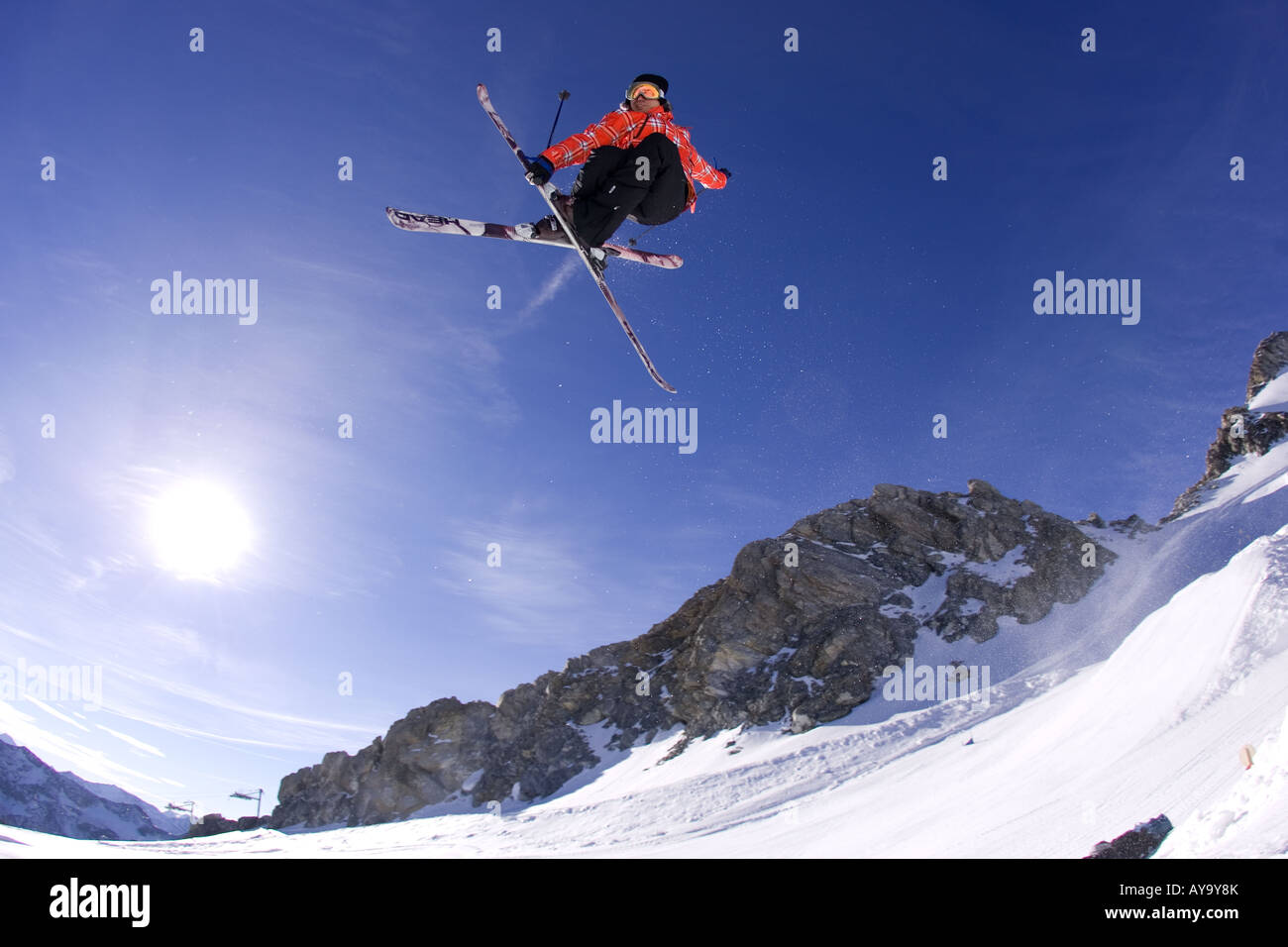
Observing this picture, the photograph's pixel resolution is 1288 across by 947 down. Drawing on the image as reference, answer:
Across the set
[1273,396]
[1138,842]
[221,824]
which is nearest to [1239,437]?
[1273,396]

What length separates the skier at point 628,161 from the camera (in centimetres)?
747

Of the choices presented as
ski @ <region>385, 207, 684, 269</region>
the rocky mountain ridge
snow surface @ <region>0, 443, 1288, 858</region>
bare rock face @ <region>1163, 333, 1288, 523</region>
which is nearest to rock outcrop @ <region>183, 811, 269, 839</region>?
the rocky mountain ridge

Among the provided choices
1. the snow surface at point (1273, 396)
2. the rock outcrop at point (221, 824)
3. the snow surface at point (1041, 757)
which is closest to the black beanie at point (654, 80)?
the snow surface at point (1041, 757)

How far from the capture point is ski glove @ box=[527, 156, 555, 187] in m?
7.56

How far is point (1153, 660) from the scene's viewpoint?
1623cm

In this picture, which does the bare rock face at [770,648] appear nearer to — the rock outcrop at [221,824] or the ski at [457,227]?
the rock outcrop at [221,824]

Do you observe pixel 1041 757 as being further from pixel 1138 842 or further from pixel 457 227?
pixel 457 227

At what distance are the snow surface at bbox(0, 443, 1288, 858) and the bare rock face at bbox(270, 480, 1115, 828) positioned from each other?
1.90 m

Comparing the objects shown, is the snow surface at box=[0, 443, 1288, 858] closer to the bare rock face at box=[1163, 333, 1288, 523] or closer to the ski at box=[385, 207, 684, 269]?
the bare rock face at box=[1163, 333, 1288, 523]

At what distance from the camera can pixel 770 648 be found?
176ft

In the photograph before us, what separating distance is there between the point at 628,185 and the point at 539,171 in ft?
3.34
